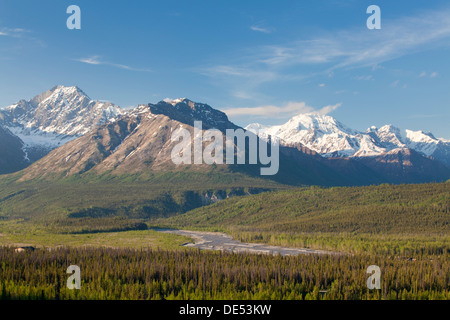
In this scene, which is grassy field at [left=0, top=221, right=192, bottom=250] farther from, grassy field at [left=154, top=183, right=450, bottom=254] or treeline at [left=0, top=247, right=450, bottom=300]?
treeline at [left=0, top=247, right=450, bottom=300]

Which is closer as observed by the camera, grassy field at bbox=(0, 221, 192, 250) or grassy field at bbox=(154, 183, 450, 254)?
grassy field at bbox=(154, 183, 450, 254)

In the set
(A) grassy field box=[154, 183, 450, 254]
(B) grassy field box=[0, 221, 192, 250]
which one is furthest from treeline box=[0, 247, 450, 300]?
(B) grassy field box=[0, 221, 192, 250]

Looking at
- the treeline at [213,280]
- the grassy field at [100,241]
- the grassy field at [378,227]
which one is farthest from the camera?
the grassy field at [100,241]

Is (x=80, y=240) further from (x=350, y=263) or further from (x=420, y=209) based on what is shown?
(x=420, y=209)

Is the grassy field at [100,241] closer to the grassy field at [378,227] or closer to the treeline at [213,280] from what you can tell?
the grassy field at [378,227]

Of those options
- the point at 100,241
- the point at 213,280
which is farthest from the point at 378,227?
the point at 213,280

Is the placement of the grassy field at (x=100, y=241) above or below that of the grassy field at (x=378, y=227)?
below

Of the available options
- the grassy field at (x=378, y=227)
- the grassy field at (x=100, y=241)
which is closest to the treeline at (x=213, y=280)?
the grassy field at (x=378, y=227)

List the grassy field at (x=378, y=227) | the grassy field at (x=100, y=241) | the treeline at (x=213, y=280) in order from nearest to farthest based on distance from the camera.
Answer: the treeline at (x=213, y=280)
the grassy field at (x=378, y=227)
the grassy field at (x=100, y=241)
